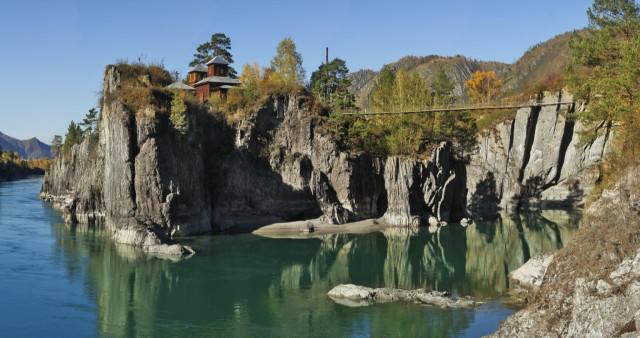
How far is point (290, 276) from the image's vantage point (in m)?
38.2

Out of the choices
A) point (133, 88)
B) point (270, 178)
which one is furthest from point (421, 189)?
point (133, 88)

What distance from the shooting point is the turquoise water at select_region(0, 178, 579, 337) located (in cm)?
2680

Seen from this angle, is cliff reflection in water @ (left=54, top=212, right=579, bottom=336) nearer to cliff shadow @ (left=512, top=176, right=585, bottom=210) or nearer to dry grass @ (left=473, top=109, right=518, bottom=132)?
cliff shadow @ (left=512, top=176, right=585, bottom=210)

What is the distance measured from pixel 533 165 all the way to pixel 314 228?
37722 mm

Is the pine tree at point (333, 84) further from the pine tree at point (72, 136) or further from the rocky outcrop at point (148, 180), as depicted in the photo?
the pine tree at point (72, 136)

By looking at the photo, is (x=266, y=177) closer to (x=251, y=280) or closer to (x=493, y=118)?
(x=251, y=280)

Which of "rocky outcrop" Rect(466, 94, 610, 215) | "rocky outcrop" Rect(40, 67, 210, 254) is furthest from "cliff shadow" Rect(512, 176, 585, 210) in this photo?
"rocky outcrop" Rect(40, 67, 210, 254)

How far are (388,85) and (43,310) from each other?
189 feet

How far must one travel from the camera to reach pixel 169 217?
49.8 m

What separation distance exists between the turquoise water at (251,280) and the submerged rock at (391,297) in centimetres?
82

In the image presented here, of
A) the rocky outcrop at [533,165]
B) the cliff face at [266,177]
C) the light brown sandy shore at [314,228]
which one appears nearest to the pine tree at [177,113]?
the cliff face at [266,177]

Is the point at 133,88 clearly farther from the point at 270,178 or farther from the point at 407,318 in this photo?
the point at 407,318

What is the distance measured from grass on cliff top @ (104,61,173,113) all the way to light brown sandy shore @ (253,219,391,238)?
16687mm

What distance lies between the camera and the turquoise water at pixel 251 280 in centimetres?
2680
